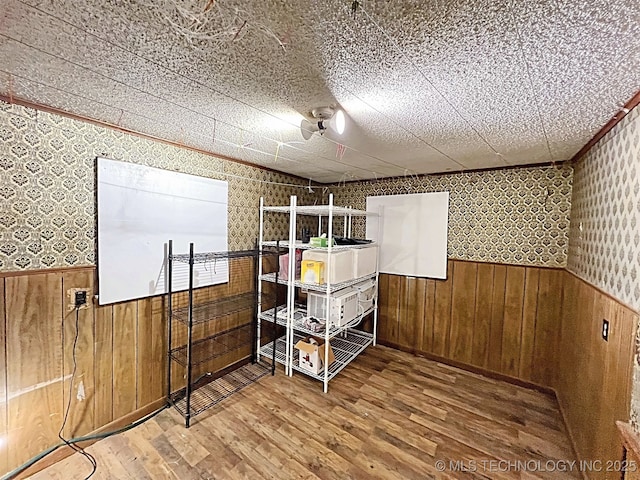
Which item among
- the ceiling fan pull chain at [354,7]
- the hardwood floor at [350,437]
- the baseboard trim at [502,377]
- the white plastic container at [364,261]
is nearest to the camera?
the ceiling fan pull chain at [354,7]

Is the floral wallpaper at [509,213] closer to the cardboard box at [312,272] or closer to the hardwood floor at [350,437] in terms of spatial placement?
the hardwood floor at [350,437]

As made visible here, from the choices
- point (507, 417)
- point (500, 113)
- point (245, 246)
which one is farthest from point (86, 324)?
point (507, 417)

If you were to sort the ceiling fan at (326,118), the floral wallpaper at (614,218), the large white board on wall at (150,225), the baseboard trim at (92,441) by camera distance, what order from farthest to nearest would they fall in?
the large white board on wall at (150,225)
the baseboard trim at (92,441)
the ceiling fan at (326,118)
the floral wallpaper at (614,218)

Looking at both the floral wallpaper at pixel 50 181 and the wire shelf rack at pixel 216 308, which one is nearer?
the floral wallpaper at pixel 50 181

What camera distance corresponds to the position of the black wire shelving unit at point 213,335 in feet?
7.52

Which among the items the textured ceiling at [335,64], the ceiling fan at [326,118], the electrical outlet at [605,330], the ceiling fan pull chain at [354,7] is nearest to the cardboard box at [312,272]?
the textured ceiling at [335,64]

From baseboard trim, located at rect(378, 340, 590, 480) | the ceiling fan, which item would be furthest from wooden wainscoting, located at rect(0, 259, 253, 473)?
baseboard trim, located at rect(378, 340, 590, 480)

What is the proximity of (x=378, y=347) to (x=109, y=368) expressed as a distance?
8.94 ft

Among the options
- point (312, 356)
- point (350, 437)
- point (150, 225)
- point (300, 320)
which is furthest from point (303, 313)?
point (150, 225)

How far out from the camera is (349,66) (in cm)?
111

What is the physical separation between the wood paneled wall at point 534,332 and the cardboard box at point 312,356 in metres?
1.14

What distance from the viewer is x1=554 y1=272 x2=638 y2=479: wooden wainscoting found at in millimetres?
1292

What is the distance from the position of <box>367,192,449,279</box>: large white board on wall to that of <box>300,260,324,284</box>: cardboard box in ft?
4.08

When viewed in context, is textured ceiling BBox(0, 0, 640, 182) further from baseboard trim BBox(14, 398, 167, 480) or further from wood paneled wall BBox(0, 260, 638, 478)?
baseboard trim BBox(14, 398, 167, 480)
